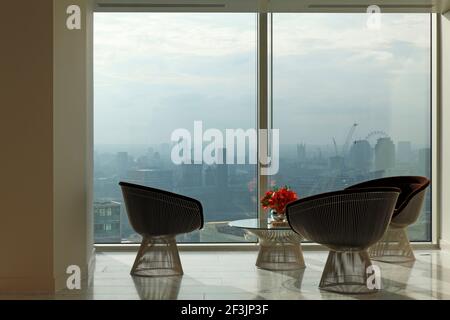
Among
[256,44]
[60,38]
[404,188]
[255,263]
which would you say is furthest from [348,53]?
[60,38]

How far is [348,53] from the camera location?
283 inches

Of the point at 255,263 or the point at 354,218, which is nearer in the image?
the point at 354,218

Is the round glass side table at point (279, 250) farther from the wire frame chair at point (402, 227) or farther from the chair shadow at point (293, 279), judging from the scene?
the wire frame chair at point (402, 227)

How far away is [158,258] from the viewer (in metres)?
5.56

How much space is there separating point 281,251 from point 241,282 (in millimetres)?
714

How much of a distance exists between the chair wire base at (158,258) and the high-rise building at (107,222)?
5.02 ft

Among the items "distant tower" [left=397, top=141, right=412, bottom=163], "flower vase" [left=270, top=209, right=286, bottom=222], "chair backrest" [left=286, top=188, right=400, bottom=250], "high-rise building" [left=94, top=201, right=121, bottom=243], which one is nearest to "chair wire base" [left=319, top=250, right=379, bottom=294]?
"chair backrest" [left=286, top=188, right=400, bottom=250]

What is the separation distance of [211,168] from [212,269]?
156 centimetres

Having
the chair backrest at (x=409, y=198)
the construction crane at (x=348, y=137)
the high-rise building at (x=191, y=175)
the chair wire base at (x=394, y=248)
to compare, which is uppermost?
the construction crane at (x=348, y=137)

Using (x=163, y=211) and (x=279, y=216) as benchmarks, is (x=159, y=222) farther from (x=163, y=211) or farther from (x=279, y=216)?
(x=279, y=216)

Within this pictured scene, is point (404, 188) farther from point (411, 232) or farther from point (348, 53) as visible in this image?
point (348, 53)

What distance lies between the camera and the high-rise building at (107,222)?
7.04 m

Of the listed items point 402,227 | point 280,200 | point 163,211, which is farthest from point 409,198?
point 163,211

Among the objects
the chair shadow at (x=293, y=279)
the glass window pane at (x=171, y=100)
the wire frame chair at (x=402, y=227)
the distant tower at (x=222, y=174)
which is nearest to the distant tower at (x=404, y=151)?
the wire frame chair at (x=402, y=227)
